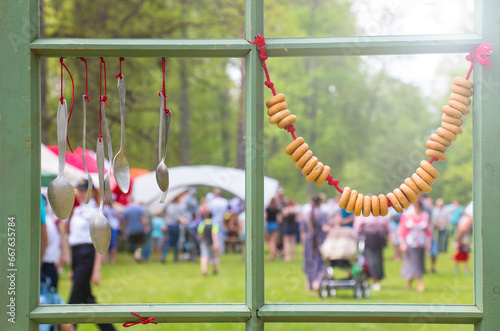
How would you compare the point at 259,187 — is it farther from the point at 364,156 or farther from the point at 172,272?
the point at 364,156

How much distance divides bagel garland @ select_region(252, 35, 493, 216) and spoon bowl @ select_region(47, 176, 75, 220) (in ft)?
2.53

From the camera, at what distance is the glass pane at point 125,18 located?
554 inches

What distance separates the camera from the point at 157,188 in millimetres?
14867

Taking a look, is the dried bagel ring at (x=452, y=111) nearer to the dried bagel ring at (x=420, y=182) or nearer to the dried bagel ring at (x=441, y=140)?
the dried bagel ring at (x=441, y=140)

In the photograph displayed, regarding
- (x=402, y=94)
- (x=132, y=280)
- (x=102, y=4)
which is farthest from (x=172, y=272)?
(x=402, y=94)

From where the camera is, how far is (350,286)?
28.7 ft

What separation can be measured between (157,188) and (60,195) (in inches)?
511

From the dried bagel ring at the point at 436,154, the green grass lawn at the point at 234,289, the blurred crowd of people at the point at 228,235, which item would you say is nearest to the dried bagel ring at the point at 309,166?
the dried bagel ring at the point at 436,154

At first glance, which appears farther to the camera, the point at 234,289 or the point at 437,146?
the point at 234,289

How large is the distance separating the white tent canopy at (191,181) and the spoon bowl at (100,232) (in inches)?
459

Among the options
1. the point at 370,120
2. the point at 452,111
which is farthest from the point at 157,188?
the point at 370,120

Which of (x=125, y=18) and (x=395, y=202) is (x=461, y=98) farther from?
(x=125, y=18)

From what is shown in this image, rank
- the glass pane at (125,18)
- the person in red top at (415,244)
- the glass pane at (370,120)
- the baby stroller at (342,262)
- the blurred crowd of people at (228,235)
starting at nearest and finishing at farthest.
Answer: the blurred crowd of people at (228,235) → the baby stroller at (342,262) → the person in red top at (415,244) → the glass pane at (125,18) → the glass pane at (370,120)

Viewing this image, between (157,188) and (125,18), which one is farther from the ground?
(125,18)
